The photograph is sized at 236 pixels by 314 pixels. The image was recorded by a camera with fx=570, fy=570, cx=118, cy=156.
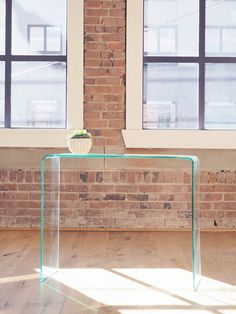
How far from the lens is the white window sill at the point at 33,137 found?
490 centimetres

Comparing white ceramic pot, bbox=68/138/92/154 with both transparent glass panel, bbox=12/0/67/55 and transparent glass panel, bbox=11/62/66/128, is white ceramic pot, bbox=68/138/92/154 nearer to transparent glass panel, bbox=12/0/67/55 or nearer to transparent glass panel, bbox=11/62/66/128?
transparent glass panel, bbox=11/62/66/128

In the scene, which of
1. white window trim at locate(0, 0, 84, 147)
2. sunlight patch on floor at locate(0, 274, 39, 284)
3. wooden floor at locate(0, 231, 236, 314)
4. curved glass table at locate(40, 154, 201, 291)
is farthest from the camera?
white window trim at locate(0, 0, 84, 147)

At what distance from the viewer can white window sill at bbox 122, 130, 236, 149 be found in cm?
489

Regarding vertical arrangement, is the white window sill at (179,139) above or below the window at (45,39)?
below

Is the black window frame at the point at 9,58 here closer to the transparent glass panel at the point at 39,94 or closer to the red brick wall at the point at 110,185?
the transparent glass panel at the point at 39,94

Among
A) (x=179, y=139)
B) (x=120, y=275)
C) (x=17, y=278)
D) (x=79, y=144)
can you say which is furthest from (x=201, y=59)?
(x=17, y=278)

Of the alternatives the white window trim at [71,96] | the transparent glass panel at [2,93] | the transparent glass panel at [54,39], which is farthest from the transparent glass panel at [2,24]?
the white window trim at [71,96]

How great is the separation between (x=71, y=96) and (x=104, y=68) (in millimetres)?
374

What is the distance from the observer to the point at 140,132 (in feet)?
16.0

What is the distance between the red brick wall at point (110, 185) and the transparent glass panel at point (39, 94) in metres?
0.27

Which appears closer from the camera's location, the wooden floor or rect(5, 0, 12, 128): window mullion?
the wooden floor

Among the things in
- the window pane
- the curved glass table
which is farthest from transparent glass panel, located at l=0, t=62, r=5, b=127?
the window pane

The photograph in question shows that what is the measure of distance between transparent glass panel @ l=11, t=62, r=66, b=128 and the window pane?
753mm

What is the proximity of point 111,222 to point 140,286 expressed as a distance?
71.4 inches
